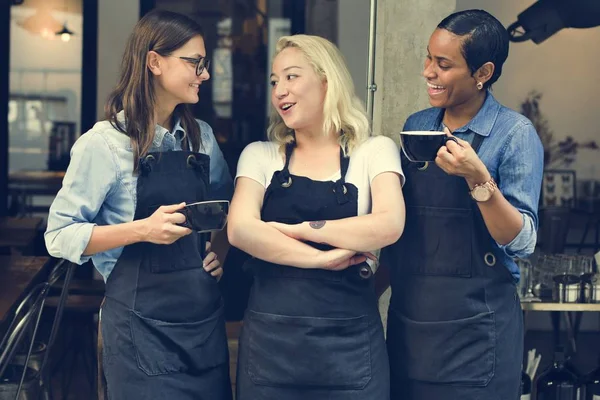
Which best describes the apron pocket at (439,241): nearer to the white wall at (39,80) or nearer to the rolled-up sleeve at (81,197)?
the rolled-up sleeve at (81,197)

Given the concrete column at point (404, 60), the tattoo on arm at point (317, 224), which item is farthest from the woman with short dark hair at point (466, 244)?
the concrete column at point (404, 60)

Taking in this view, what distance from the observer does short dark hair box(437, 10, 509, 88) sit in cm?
254

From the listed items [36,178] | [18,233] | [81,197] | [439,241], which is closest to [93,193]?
[81,197]

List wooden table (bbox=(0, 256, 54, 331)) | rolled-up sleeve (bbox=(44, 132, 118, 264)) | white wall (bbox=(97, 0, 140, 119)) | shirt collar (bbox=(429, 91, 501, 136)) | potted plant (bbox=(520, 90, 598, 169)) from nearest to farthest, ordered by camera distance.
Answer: rolled-up sleeve (bbox=(44, 132, 118, 264)) → shirt collar (bbox=(429, 91, 501, 136)) → wooden table (bbox=(0, 256, 54, 331)) → potted plant (bbox=(520, 90, 598, 169)) → white wall (bbox=(97, 0, 140, 119))

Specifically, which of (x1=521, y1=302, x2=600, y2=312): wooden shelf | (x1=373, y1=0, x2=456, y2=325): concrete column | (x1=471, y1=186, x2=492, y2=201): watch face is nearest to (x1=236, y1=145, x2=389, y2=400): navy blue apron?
(x1=471, y1=186, x2=492, y2=201): watch face

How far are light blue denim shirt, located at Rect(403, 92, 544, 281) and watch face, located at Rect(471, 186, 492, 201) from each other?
0.17m

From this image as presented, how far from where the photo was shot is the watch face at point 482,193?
2354 mm

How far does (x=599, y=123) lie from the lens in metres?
7.55

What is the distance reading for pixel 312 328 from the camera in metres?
2.52

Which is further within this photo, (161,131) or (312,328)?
(161,131)

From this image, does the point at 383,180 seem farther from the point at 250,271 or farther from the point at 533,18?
the point at 533,18

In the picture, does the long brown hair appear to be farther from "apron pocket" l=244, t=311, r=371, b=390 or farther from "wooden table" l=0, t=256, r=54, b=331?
"wooden table" l=0, t=256, r=54, b=331

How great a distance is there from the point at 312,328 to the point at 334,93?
0.66 metres

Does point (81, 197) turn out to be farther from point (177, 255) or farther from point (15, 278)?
point (15, 278)
